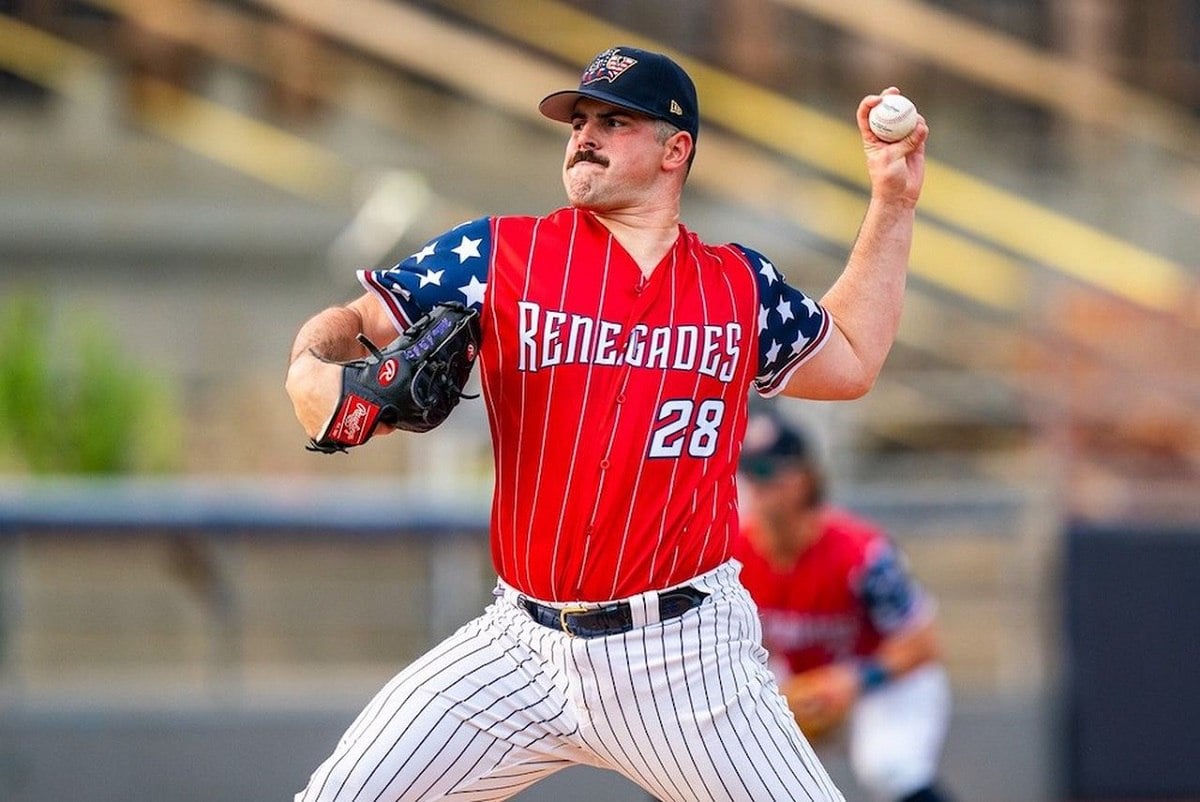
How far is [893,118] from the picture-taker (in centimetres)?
384

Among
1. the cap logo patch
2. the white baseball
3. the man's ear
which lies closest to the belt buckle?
the man's ear

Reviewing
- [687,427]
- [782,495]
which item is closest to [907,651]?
[782,495]

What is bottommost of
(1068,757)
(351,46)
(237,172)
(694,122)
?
(1068,757)

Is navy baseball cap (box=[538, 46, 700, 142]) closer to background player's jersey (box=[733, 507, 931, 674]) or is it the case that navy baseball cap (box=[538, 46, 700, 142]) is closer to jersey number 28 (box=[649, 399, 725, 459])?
jersey number 28 (box=[649, 399, 725, 459])

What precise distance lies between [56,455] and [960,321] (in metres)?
6.41

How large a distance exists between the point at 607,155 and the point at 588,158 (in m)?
0.04

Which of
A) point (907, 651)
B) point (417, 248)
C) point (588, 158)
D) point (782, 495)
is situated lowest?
point (907, 651)

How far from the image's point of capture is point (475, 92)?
14.0m

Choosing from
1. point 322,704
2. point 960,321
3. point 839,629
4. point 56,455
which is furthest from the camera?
point 960,321

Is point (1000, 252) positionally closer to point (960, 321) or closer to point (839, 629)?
point (960, 321)

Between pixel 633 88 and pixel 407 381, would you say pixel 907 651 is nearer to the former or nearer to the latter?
pixel 633 88

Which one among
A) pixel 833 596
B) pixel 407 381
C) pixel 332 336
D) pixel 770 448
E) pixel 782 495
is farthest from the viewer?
pixel 833 596

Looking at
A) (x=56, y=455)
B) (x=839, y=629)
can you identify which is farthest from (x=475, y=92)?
(x=839, y=629)

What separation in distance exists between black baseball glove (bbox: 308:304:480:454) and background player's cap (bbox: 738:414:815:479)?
223cm
